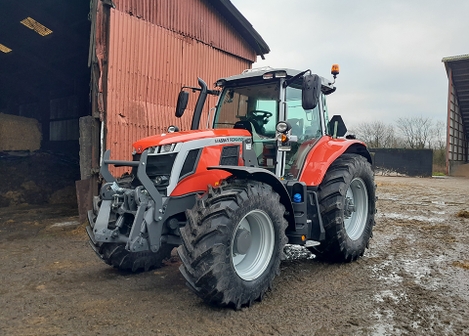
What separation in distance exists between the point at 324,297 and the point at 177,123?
649 cm

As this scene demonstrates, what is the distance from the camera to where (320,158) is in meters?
A: 4.78

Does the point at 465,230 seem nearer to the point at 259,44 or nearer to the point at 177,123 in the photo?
the point at 177,123

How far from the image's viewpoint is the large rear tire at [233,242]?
3.27 metres

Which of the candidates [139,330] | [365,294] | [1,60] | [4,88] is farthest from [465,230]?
[4,88]

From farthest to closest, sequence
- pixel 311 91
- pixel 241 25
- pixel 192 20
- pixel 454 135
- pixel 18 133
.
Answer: pixel 454 135, pixel 18 133, pixel 241 25, pixel 192 20, pixel 311 91

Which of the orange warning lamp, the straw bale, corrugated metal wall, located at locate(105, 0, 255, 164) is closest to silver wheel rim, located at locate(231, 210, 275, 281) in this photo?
the orange warning lamp

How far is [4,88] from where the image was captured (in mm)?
16578

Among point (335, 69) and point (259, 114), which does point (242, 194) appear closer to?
point (259, 114)

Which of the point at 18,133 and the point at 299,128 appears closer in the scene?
the point at 299,128

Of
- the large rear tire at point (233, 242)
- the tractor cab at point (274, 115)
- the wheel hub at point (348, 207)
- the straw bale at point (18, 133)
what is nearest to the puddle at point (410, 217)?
the wheel hub at point (348, 207)

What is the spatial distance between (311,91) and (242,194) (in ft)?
4.66

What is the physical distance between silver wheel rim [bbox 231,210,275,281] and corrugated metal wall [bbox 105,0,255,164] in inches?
187

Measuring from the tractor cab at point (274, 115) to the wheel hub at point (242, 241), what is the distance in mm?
1060

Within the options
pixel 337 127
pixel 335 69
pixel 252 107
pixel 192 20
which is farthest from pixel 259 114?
pixel 192 20
